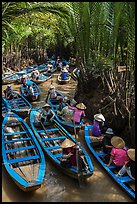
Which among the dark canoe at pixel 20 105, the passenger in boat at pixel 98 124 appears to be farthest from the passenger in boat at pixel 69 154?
the dark canoe at pixel 20 105

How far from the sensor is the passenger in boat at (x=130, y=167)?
5.46 m

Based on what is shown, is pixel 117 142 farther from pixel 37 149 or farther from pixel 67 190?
pixel 37 149

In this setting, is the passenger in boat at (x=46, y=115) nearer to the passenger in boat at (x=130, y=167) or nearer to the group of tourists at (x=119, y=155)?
the group of tourists at (x=119, y=155)

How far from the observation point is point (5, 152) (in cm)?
649

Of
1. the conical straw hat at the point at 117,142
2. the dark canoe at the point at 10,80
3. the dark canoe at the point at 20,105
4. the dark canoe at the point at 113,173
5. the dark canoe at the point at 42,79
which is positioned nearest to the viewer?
the dark canoe at the point at 113,173

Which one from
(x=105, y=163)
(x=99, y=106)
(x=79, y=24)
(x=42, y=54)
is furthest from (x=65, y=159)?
(x=42, y=54)

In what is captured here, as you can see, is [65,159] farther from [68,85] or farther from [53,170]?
[68,85]

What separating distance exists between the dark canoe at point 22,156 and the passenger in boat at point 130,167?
74.7 inches

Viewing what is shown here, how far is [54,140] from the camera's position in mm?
7516

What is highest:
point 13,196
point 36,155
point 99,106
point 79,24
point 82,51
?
point 79,24

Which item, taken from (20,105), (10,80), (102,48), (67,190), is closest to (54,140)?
(67,190)

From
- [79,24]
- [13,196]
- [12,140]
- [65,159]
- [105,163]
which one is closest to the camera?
[13,196]

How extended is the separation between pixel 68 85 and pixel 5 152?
10439 millimetres

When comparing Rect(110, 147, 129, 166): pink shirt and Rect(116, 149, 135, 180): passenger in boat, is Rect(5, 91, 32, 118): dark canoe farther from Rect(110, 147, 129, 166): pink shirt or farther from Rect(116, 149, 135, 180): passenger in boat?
Rect(116, 149, 135, 180): passenger in boat
